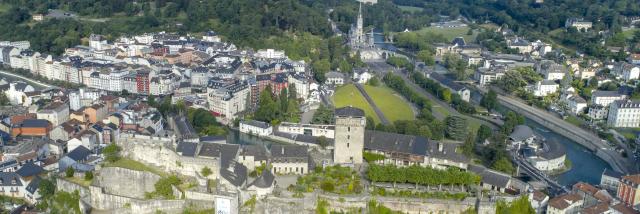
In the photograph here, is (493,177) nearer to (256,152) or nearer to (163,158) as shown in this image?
(256,152)

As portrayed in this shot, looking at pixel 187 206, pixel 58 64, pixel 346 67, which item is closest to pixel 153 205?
pixel 187 206

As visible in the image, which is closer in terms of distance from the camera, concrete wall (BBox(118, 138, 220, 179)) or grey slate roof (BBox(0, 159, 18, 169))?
concrete wall (BBox(118, 138, 220, 179))

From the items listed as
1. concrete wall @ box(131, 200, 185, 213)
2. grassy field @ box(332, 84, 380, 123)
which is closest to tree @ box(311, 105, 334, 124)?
grassy field @ box(332, 84, 380, 123)

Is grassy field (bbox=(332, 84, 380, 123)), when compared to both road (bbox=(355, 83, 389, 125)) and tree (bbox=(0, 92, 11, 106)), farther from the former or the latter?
tree (bbox=(0, 92, 11, 106))

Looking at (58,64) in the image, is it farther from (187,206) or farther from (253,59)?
(187,206)

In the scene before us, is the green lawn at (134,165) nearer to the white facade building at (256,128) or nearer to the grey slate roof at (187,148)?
the grey slate roof at (187,148)

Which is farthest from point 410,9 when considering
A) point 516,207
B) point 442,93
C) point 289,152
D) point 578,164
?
point 516,207
